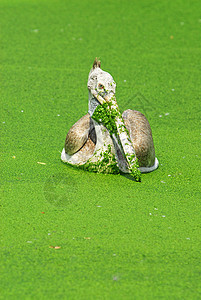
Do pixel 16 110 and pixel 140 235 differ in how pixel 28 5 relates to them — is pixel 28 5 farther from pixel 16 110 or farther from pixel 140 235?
pixel 140 235

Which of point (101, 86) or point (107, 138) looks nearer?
point (101, 86)

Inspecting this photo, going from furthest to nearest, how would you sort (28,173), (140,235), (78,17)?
(78,17) < (28,173) < (140,235)

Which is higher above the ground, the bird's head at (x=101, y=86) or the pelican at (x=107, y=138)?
the bird's head at (x=101, y=86)

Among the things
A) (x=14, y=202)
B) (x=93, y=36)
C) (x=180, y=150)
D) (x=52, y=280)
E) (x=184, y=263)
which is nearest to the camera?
(x=52, y=280)

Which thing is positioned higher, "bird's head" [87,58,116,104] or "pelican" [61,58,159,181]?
"bird's head" [87,58,116,104]

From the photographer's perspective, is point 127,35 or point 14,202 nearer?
point 14,202

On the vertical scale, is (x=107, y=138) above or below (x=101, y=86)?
below

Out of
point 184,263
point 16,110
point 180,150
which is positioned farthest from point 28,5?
point 184,263

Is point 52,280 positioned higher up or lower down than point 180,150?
higher up
